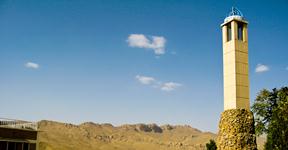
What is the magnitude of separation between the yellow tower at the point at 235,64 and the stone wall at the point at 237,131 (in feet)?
1.67

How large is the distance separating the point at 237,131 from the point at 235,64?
14.6ft

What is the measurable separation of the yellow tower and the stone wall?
0.51m

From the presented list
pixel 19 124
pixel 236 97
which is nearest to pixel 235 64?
pixel 236 97

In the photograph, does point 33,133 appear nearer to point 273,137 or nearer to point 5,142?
point 5,142

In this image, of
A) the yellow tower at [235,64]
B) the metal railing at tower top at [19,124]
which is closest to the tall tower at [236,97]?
the yellow tower at [235,64]

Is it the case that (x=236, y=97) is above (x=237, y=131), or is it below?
above

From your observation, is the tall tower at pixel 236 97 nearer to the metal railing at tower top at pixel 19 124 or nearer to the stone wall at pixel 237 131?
the stone wall at pixel 237 131

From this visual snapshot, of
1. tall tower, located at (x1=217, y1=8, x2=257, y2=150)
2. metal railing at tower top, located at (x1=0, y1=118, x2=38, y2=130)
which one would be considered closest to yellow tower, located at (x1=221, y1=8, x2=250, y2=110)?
tall tower, located at (x1=217, y1=8, x2=257, y2=150)

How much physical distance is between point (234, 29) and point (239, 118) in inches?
243

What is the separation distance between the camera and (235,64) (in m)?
24.5

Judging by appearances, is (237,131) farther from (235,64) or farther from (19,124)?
(19,124)

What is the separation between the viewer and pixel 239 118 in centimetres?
2397

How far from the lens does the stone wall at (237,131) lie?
77.8ft

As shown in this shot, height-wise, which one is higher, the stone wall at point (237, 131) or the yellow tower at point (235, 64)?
the yellow tower at point (235, 64)
